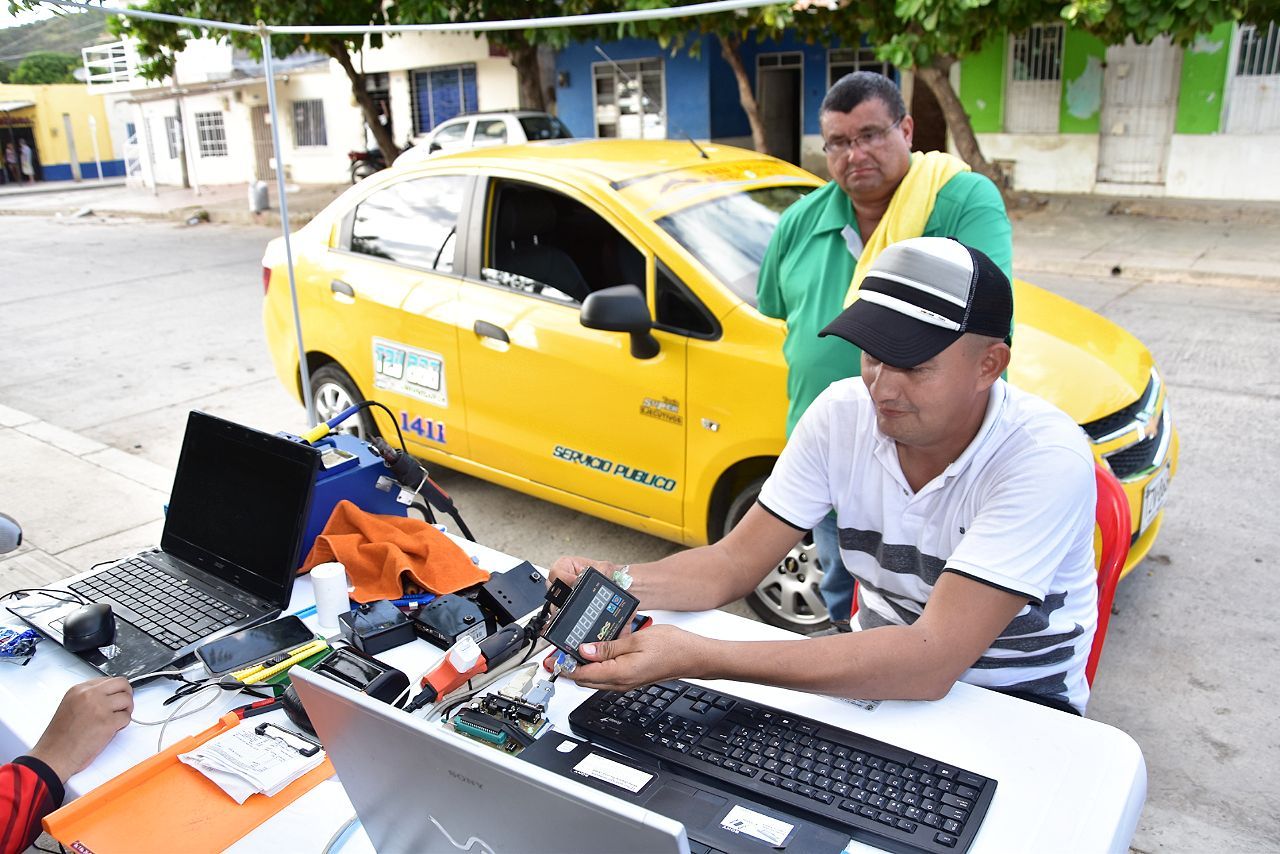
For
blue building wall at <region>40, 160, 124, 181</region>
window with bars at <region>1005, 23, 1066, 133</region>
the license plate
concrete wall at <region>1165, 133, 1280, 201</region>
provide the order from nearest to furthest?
the license plate
concrete wall at <region>1165, 133, 1280, 201</region>
window with bars at <region>1005, 23, 1066, 133</region>
blue building wall at <region>40, 160, 124, 181</region>

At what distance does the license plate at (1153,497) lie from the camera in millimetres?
3797

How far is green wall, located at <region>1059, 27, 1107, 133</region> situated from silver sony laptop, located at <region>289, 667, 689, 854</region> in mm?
15811

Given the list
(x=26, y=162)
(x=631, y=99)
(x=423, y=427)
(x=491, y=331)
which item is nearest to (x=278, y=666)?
(x=491, y=331)

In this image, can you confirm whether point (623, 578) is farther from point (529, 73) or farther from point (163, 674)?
point (529, 73)

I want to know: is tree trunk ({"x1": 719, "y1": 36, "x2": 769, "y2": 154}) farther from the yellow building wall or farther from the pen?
the yellow building wall

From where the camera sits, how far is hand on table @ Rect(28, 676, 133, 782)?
1.91 m

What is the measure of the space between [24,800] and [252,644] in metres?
0.56

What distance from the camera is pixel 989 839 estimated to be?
63.9 inches

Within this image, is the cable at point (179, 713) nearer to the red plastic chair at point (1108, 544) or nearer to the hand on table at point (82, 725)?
the hand on table at point (82, 725)

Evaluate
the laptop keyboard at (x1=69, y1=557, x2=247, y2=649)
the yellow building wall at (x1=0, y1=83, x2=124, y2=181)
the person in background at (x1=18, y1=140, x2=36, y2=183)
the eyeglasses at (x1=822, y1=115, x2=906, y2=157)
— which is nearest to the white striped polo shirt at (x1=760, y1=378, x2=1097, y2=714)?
the eyeglasses at (x1=822, y1=115, x2=906, y2=157)

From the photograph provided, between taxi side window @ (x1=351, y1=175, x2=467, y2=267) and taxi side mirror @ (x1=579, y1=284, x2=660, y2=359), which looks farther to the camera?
taxi side window @ (x1=351, y1=175, x2=467, y2=267)

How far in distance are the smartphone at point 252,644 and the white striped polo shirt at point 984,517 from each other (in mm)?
1132

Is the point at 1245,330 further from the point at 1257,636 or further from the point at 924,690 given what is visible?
the point at 924,690

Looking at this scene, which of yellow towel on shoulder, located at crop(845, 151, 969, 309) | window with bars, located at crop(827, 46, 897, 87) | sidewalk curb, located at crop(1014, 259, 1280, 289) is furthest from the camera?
window with bars, located at crop(827, 46, 897, 87)
